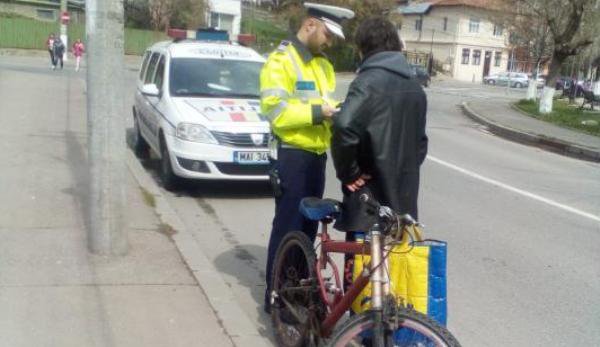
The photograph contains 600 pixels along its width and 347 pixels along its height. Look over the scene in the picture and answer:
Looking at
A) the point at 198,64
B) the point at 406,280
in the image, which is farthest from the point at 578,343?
the point at 198,64

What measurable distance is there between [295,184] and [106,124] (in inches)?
66.6

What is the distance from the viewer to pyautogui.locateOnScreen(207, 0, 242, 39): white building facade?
208ft

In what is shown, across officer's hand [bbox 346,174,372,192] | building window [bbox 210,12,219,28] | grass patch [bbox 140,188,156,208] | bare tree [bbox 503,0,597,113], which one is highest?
building window [bbox 210,12,219,28]

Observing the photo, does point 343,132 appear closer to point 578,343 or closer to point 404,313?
point 404,313

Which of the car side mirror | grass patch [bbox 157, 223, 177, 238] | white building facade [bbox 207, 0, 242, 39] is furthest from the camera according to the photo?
white building facade [bbox 207, 0, 242, 39]

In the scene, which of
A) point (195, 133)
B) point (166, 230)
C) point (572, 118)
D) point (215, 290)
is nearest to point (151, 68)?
point (195, 133)

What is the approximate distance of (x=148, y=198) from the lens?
24.9 feet

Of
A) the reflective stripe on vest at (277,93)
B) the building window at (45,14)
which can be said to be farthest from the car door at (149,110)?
the building window at (45,14)

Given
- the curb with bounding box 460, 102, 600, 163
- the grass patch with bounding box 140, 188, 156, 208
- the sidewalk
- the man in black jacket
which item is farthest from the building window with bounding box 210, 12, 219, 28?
the man in black jacket

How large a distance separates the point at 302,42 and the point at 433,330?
6.74 feet

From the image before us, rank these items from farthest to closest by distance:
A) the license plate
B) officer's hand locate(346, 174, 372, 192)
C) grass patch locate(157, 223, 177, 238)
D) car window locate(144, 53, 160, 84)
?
car window locate(144, 53, 160, 84), the license plate, grass patch locate(157, 223, 177, 238), officer's hand locate(346, 174, 372, 192)

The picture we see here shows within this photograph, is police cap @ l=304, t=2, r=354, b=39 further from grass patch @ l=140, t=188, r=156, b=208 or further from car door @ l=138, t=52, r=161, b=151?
car door @ l=138, t=52, r=161, b=151

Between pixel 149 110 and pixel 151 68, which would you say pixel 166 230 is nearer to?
pixel 149 110

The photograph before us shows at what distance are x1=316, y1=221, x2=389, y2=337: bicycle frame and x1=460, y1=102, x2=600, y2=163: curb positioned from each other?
1206cm
